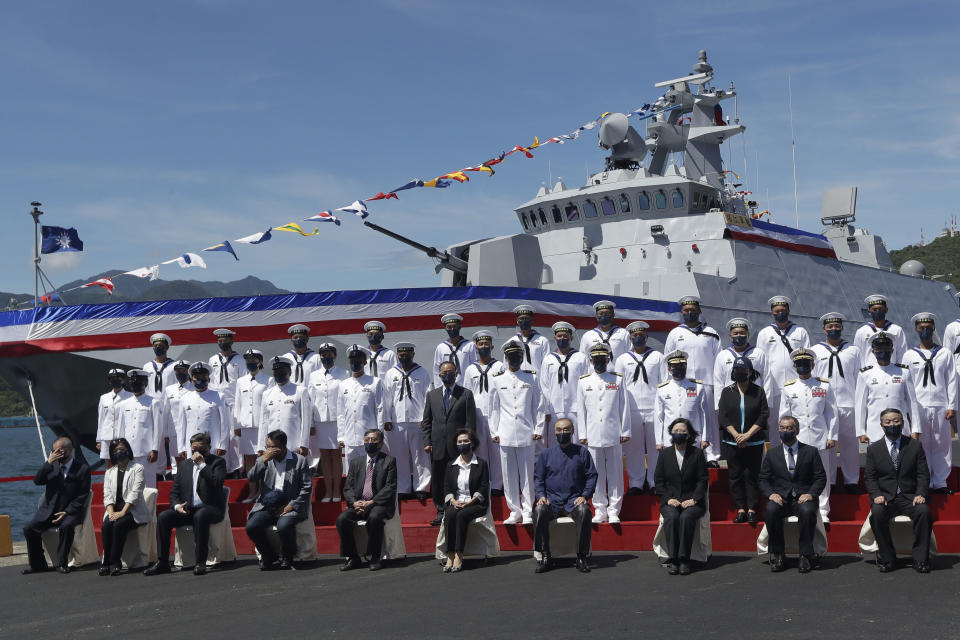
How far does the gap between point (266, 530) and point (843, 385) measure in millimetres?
5521

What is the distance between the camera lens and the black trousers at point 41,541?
896cm

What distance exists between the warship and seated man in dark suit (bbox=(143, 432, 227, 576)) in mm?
5247

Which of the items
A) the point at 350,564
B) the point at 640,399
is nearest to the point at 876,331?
the point at 640,399

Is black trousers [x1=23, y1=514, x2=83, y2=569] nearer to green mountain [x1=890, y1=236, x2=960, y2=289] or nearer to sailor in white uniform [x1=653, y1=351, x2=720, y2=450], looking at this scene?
sailor in white uniform [x1=653, y1=351, x2=720, y2=450]

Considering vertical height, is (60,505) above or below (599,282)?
below

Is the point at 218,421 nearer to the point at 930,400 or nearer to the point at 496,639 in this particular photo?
the point at 496,639

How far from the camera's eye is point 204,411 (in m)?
9.95

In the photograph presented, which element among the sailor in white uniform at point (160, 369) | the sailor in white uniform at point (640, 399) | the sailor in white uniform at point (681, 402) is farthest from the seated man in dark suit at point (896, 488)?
the sailor in white uniform at point (160, 369)

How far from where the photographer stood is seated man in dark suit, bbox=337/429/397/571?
8.02 metres

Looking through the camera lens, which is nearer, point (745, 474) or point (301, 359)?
point (745, 474)

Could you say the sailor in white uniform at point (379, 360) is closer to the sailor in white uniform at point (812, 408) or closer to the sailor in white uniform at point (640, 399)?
the sailor in white uniform at point (640, 399)

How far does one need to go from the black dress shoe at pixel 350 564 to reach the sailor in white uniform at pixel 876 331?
16.2 ft

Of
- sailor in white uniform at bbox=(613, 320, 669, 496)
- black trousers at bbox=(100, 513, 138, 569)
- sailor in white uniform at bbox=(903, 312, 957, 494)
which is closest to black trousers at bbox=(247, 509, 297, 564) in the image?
black trousers at bbox=(100, 513, 138, 569)

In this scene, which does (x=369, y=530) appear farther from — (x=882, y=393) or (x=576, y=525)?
(x=882, y=393)
